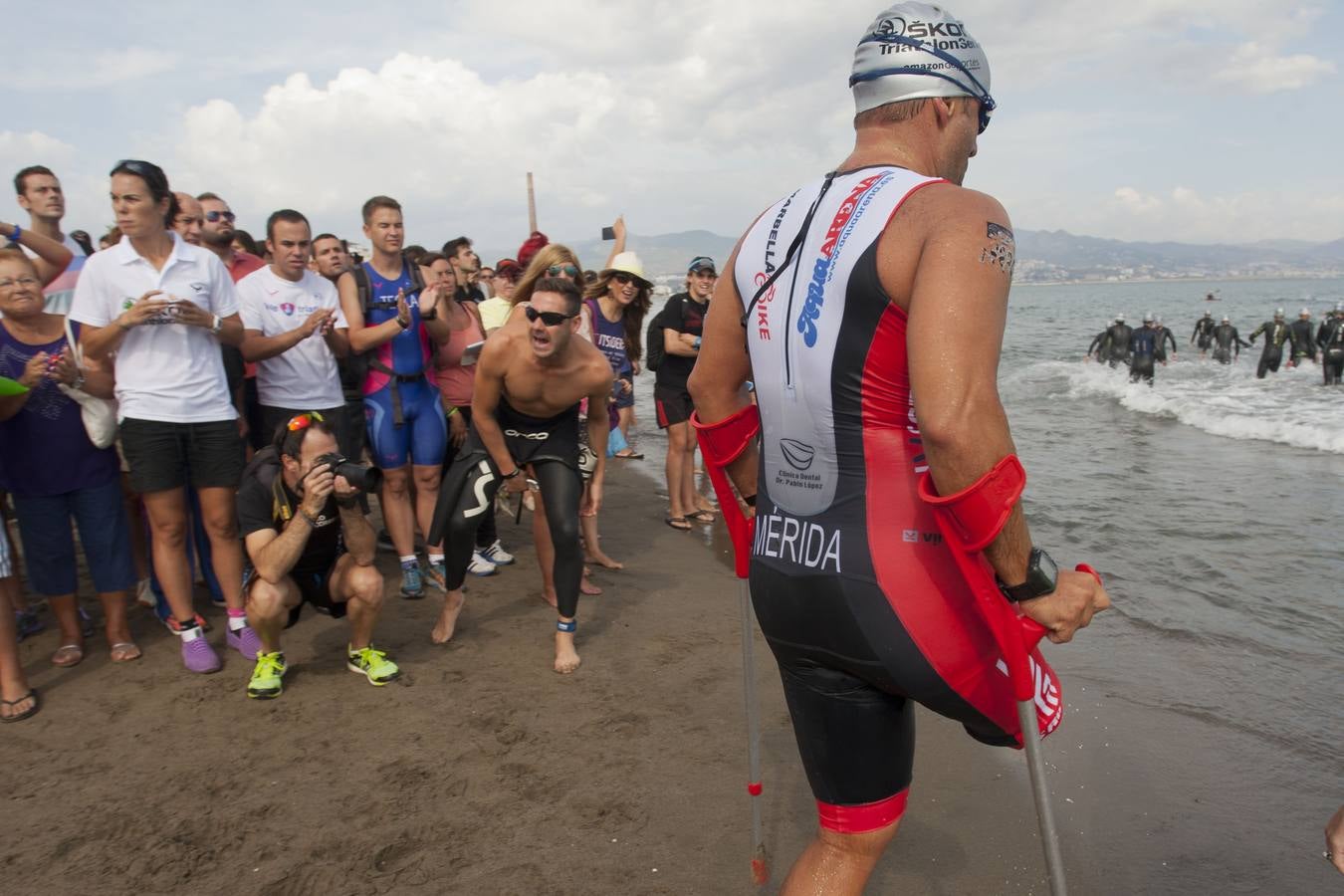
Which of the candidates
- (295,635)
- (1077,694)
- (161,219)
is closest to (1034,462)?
(1077,694)

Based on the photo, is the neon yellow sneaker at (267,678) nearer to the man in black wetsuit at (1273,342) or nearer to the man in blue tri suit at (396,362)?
the man in blue tri suit at (396,362)

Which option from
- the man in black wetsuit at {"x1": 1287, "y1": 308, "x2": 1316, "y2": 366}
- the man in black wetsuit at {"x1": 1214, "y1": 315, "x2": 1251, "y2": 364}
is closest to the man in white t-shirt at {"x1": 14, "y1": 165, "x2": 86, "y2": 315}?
the man in black wetsuit at {"x1": 1287, "y1": 308, "x2": 1316, "y2": 366}

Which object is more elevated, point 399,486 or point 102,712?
point 399,486

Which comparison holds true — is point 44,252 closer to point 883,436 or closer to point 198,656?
point 198,656

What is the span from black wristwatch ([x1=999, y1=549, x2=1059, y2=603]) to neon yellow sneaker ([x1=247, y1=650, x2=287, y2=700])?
11.9ft

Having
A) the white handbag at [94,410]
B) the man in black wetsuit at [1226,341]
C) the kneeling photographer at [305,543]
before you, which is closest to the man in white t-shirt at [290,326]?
the white handbag at [94,410]

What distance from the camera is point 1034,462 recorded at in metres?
10.7

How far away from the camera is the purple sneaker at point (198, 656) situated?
14.5 feet

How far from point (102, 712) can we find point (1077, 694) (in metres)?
4.50

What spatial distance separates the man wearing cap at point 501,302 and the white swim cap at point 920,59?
4792mm

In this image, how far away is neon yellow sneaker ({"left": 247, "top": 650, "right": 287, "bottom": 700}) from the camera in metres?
4.12

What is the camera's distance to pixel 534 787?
3375mm

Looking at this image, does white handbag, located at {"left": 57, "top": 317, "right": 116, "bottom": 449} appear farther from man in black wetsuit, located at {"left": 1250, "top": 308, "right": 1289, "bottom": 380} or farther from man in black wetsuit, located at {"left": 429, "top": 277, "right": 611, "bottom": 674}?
man in black wetsuit, located at {"left": 1250, "top": 308, "right": 1289, "bottom": 380}

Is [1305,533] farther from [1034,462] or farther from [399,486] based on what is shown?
[399,486]
